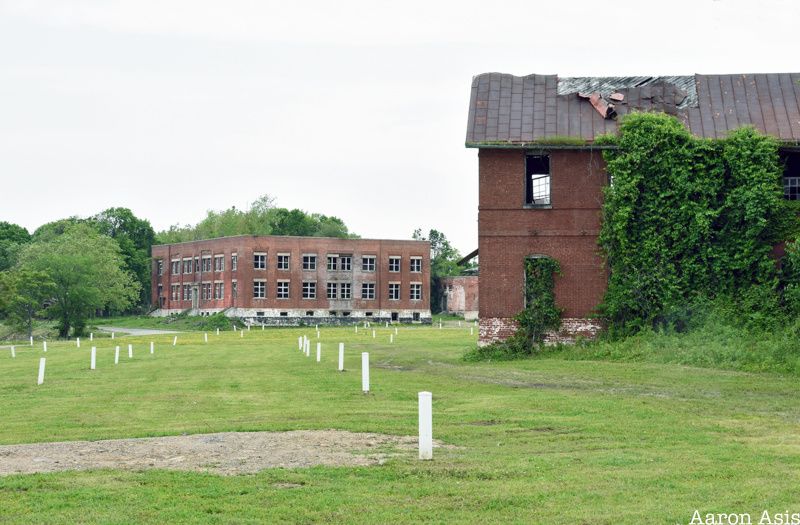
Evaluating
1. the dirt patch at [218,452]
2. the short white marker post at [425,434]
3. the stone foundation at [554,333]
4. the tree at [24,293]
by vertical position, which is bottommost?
the dirt patch at [218,452]

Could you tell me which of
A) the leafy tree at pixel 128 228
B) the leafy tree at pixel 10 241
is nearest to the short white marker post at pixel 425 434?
the leafy tree at pixel 10 241

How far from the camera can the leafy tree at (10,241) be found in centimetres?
13638

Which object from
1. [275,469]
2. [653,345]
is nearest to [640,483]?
[275,469]

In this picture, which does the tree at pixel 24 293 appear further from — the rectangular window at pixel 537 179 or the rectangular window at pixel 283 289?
the rectangular window at pixel 537 179

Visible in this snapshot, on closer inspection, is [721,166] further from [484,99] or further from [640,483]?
[640,483]

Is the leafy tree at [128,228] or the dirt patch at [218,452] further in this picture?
the leafy tree at [128,228]

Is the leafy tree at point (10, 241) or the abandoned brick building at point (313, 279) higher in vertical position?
the leafy tree at point (10, 241)

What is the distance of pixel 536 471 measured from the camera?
1245 centimetres

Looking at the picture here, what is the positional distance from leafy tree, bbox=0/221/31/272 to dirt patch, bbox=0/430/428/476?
12595 cm

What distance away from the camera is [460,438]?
15.7 meters

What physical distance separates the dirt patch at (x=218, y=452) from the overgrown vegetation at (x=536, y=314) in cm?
2089

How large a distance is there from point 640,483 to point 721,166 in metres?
25.9

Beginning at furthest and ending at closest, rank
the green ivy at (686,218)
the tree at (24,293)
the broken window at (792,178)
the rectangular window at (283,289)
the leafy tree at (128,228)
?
the leafy tree at (128,228) → the rectangular window at (283,289) → the tree at (24,293) → the broken window at (792,178) → the green ivy at (686,218)

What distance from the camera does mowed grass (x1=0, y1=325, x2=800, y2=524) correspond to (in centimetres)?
1041
